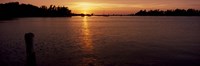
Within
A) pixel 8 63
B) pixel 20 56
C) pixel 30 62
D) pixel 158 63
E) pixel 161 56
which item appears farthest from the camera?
pixel 161 56

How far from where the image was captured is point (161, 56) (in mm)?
26125

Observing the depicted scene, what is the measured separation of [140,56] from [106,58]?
11.5 feet

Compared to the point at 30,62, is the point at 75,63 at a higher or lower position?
lower

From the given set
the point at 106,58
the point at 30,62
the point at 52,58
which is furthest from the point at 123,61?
the point at 30,62

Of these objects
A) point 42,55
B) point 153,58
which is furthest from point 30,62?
point 153,58

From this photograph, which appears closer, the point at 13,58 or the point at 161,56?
the point at 13,58

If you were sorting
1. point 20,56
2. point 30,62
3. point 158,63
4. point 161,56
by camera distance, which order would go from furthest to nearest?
point 161,56 → point 20,56 → point 158,63 → point 30,62

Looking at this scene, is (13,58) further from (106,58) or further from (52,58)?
(106,58)

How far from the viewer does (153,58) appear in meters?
24.9

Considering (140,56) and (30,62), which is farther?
(140,56)

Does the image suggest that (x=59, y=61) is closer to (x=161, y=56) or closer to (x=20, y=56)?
(x=20, y=56)

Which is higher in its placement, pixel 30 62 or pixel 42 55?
pixel 30 62

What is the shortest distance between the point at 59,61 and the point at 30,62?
9.85m

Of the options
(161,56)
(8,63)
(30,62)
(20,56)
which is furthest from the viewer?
(161,56)
